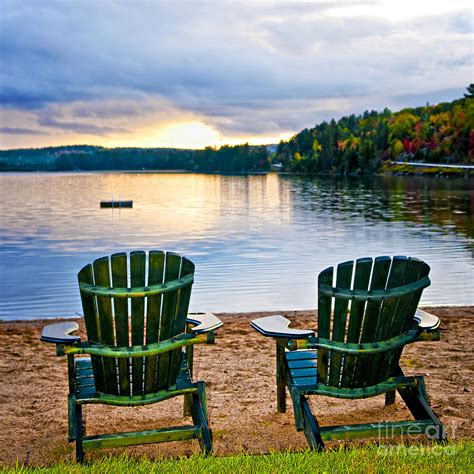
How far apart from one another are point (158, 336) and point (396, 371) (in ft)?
5.89

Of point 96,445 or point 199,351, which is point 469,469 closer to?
point 96,445

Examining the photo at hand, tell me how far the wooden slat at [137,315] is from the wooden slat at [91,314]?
0.76 feet

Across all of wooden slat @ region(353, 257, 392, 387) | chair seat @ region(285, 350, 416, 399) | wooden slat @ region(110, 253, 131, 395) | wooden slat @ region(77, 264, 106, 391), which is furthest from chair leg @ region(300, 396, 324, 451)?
wooden slat @ region(77, 264, 106, 391)

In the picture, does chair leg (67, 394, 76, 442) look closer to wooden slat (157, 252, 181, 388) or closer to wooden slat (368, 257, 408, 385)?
wooden slat (157, 252, 181, 388)

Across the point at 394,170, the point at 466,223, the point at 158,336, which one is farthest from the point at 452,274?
the point at 394,170

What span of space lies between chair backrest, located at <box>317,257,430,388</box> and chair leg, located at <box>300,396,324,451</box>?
0.78 ft

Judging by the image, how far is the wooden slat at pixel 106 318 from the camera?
4.02m

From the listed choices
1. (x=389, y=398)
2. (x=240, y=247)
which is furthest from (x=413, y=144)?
(x=389, y=398)

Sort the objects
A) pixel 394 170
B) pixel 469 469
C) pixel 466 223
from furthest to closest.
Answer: pixel 394 170
pixel 466 223
pixel 469 469

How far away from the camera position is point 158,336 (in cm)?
416

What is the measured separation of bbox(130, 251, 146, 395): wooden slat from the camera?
161 inches

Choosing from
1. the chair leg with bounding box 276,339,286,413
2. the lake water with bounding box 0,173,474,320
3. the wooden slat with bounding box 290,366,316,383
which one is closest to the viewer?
the wooden slat with bounding box 290,366,316,383

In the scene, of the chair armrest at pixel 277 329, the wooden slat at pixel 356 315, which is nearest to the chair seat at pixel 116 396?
the chair armrest at pixel 277 329

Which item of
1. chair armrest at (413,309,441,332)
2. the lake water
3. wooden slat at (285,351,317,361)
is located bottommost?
the lake water
